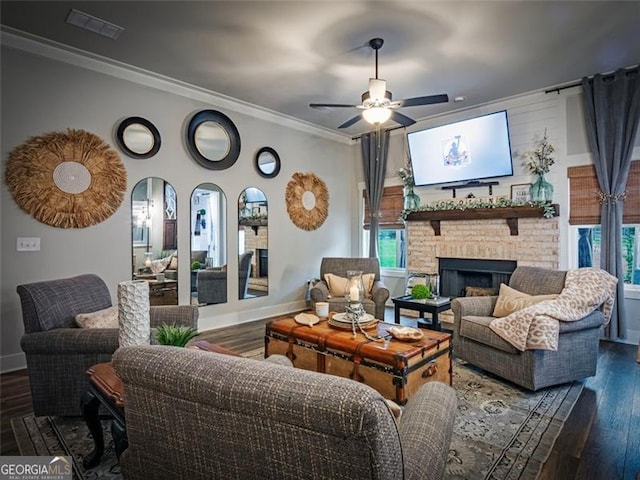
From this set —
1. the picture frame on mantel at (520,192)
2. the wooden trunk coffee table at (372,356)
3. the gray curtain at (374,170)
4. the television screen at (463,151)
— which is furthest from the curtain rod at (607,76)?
the wooden trunk coffee table at (372,356)

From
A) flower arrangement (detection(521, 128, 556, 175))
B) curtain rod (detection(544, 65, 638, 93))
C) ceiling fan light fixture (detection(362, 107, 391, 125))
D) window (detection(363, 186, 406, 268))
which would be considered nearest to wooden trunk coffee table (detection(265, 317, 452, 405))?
ceiling fan light fixture (detection(362, 107, 391, 125))

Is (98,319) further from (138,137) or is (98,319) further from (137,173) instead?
(138,137)

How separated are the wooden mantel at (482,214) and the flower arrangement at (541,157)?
49 centimetres

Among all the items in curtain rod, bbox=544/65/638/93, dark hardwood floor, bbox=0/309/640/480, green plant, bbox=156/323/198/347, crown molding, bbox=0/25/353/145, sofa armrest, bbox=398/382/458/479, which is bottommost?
dark hardwood floor, bbox=0/309/640/480

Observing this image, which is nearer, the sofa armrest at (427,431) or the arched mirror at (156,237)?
the sofa armrest at (427,431)

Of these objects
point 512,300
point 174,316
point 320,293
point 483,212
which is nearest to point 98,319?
point 174,316

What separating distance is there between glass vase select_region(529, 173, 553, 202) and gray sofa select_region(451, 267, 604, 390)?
60.2 inches

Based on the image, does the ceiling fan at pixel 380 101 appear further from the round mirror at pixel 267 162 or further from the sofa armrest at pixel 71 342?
the sofa armrest at pixel 71 342

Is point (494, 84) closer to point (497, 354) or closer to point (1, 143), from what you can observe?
point (497, 354)

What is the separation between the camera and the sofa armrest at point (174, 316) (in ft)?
8.61

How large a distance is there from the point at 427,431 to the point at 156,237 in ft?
12.8

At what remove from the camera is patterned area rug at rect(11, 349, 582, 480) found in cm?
191

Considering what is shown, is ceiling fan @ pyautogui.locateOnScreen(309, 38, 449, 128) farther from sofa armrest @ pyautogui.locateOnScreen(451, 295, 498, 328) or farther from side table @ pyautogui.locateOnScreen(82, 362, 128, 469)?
side table @ pyautogui.locateOnScreen(82, 362, 128, 469)

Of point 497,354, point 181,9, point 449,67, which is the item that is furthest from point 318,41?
point 497,354
